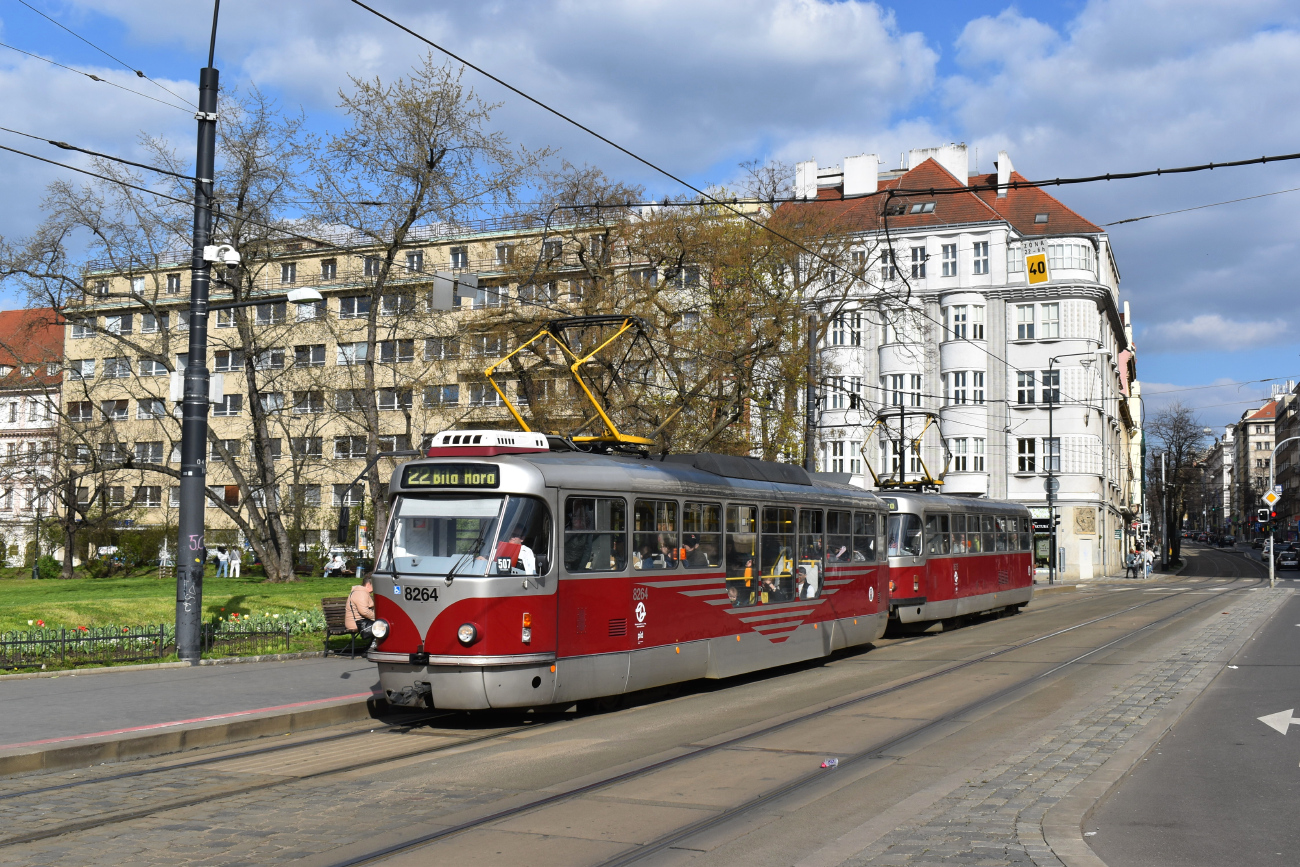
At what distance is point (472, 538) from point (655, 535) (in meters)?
2.50

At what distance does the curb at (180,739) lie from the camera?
370 inches

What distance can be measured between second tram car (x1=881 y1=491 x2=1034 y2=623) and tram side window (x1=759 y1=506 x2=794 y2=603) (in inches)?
218

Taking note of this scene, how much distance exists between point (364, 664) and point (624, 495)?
5.12 metres

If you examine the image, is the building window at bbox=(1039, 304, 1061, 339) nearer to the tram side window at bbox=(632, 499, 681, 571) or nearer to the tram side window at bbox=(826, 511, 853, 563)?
the tram side window at bbox=(826, 511, 853, 563)

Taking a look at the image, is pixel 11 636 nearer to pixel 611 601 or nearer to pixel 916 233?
pixel 611 601

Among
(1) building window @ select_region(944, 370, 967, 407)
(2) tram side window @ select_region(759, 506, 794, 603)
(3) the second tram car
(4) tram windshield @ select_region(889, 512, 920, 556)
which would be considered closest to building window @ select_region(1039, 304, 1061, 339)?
(1) building window @ select_region(944, 370, 967, 407)

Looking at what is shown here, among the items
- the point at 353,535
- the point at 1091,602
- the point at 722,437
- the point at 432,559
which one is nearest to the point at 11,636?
the point at 432,559

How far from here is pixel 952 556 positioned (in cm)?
2567

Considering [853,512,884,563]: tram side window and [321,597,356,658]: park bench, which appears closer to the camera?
[321,597,356,658]: park bench

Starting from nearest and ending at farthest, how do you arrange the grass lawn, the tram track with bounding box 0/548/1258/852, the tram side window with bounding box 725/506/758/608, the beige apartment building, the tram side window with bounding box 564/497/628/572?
the tram track with bounding box 0/548/1258/852 < the tram side window with bounding box 564/497/628/572 < the tram side window with bounding box 725/506/758/608 < the grass lawn < the beige apartment building

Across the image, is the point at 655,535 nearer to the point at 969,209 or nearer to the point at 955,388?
the point at 955,388

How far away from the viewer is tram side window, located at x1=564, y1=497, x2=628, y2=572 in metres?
12.2

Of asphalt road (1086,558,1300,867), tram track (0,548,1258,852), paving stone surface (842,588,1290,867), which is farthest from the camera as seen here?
tram track (0,548,1258,852)

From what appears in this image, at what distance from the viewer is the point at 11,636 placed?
15531 millimetres
